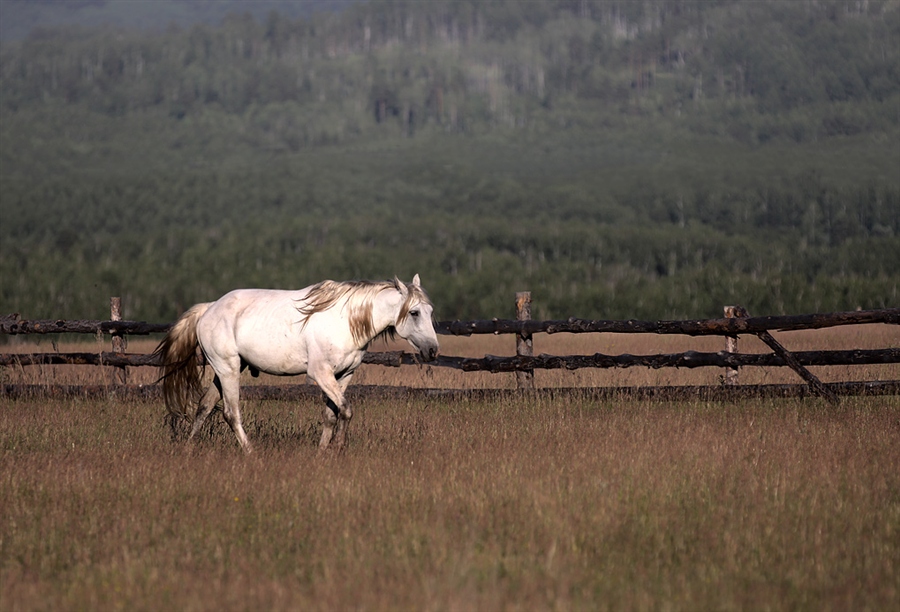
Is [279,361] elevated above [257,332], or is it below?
below

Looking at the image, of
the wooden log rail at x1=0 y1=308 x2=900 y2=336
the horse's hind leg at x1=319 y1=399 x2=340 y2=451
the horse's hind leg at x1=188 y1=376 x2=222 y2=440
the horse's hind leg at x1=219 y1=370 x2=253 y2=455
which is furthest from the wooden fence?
the horse's hind leg at x1=219 y1=370 x2=253 y2=455

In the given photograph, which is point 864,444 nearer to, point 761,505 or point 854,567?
point 761,505

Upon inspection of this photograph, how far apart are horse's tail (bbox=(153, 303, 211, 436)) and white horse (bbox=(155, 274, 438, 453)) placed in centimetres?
36

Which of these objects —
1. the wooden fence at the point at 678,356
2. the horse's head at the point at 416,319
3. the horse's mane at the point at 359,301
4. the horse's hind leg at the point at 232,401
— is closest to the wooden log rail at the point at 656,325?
the wooden fence at the point at 678,356

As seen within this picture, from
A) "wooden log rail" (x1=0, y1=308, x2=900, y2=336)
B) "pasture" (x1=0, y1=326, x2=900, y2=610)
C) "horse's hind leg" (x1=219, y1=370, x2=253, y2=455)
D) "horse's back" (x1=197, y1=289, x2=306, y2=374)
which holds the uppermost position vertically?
"horse's back" (x1=197, y1=289, x2=306, y2=374)

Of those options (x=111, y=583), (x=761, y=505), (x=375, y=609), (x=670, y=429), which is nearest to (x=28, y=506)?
(x=111, y=583)

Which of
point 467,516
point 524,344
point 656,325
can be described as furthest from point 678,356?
point 467,516

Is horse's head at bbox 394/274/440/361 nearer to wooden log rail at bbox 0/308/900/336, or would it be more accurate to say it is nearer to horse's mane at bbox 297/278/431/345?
horse's mane at bbox 297/278/431/345

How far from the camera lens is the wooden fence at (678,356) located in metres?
12.3

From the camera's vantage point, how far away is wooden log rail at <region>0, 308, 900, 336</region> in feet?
40.3

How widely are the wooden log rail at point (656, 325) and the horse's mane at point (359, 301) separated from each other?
2866mm

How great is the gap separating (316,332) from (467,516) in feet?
11.4

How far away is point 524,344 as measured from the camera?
1416 cm

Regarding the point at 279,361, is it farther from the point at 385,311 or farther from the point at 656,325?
the point at 656,325
